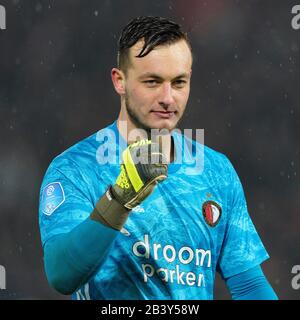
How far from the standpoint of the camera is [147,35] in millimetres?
4965

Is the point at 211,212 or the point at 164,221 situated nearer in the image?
the point at 164,221

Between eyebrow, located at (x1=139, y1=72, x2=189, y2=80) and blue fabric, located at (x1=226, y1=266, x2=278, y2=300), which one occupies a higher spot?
eyebrow, located at (x1=139, y1=72, x2=189, y2=80)

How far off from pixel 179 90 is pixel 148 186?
0.80 metres

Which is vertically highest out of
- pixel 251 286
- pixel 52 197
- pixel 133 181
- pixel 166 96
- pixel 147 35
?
pixel 147 35

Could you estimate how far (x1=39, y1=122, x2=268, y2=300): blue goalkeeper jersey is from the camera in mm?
4875

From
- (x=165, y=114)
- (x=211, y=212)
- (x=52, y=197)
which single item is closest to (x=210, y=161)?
(x=211, y=212)

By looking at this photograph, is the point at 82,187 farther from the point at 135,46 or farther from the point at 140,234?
the point at 135,46

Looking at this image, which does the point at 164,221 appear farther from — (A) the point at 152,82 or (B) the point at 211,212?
(A) the point at 152,82

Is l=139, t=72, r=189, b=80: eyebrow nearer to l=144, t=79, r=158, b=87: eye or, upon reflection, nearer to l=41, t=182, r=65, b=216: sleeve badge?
l=144, t=79, r=158, b=87: eye

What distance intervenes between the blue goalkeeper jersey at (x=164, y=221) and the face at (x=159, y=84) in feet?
1.22

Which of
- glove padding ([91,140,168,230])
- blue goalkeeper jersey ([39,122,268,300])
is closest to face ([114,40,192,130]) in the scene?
blue goalkeeper jersey ([39,122,268,300])

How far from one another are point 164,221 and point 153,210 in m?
0.09

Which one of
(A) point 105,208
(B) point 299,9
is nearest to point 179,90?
(A) point 105,208

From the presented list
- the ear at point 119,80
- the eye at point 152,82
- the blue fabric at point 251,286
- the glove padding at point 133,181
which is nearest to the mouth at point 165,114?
the eye at point 152,82
